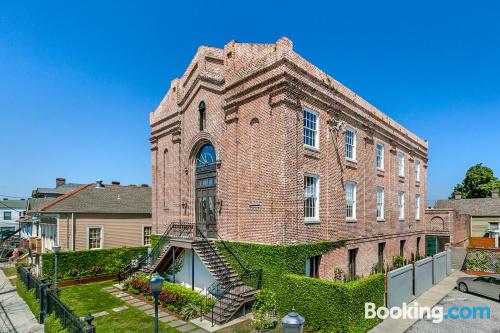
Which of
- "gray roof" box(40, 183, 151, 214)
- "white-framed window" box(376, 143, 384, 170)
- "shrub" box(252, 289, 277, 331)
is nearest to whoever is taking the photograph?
"shrub" box(252, 289, 277, 331)

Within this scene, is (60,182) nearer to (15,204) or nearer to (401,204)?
(15,204)

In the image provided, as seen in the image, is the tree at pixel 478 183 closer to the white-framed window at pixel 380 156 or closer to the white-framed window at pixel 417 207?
the white-framed window at pixel 417 207

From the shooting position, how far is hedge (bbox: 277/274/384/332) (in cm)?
1196

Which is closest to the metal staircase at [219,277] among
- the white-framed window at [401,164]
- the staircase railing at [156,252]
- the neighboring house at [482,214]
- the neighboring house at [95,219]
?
the staircase railing at [156,252]

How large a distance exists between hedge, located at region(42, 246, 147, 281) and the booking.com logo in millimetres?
18743

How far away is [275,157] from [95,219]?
729 inches

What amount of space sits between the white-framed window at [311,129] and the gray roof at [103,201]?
Result: 1843 centimetres

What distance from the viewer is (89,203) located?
89.2ft

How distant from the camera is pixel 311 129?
57.7 feet

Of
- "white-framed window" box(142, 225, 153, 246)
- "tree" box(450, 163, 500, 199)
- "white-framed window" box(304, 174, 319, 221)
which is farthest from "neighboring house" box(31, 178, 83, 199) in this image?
"tree" box(450, 163, 500, 199)

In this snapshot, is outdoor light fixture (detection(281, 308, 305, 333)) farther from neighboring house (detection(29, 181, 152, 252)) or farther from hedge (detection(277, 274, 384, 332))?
neighboring house (detection(29, 181, 152, 252))

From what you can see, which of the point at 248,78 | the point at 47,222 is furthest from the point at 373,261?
the point at 47,222

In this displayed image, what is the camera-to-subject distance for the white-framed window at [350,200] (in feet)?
67.5

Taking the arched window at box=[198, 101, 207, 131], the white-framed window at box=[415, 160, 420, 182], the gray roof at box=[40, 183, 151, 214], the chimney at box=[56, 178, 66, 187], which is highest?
the arched window at box=[198, 101, 207, 131]
